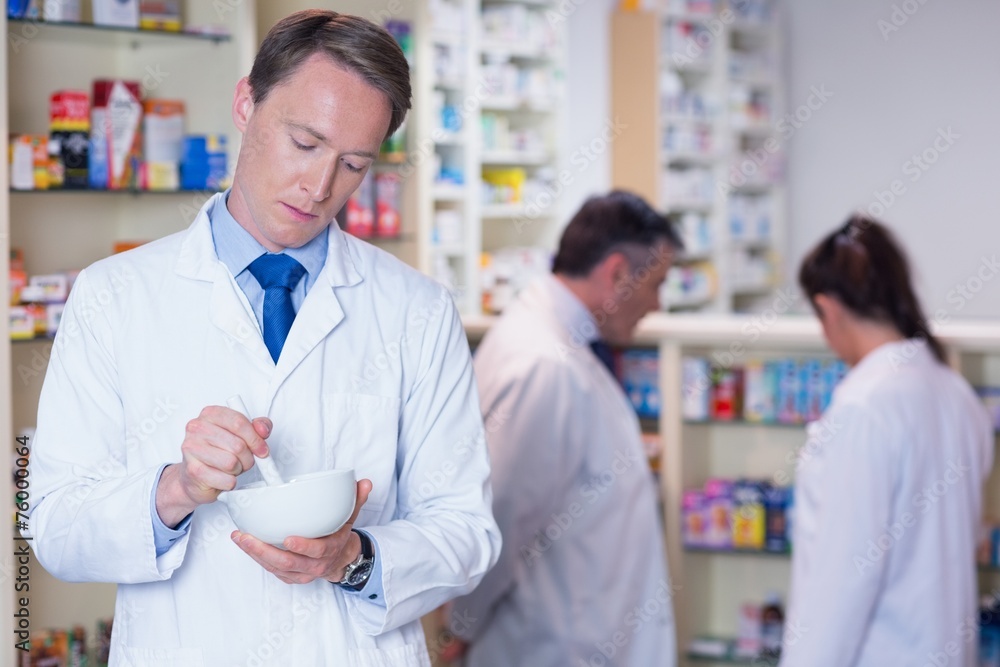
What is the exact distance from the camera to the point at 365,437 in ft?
5.27

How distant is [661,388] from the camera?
3725 millimetres

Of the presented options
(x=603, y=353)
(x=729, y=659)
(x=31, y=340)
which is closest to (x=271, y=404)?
(x=31, y=340)

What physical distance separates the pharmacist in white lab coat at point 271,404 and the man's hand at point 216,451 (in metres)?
0.10

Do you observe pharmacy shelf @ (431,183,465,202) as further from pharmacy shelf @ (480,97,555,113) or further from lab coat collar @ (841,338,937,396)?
lab coat collar @ (841,338,937,396)

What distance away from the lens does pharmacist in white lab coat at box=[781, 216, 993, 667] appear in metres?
2.38

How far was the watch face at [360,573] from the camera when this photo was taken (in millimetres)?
1494

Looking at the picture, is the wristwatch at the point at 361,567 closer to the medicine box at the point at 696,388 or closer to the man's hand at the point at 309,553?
the man's hand at the point at 309,553

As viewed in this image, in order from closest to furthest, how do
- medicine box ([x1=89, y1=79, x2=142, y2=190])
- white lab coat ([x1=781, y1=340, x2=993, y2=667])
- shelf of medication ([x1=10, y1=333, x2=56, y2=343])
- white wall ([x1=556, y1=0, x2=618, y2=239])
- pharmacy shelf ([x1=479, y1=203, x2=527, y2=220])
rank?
white lab coat ([x1=781, y1=340, x2=993, y2=667]) → shelf of medication ([x1=10, y1=333, x2=56, y2=343]) → medicine box ([x1=89, y1=79, x2=142, y2=190]) → pharmacy shelf ([x1=479, y1=203, x2=527, y2=220]) → white wall ([x1=556, y1=0, x2=618, y2=239])

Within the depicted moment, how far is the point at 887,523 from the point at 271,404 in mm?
1390

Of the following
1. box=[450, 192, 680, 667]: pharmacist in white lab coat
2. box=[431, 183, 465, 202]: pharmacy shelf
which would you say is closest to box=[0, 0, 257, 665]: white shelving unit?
box=[450, 192, 680, 667]: pharmacist in white lab coat

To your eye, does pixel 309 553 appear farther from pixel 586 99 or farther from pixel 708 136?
pixel 708 136

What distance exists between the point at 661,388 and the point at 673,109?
3.92 m

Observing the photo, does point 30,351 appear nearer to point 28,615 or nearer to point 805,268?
point 28,615

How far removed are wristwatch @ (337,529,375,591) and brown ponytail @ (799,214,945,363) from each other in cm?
147
